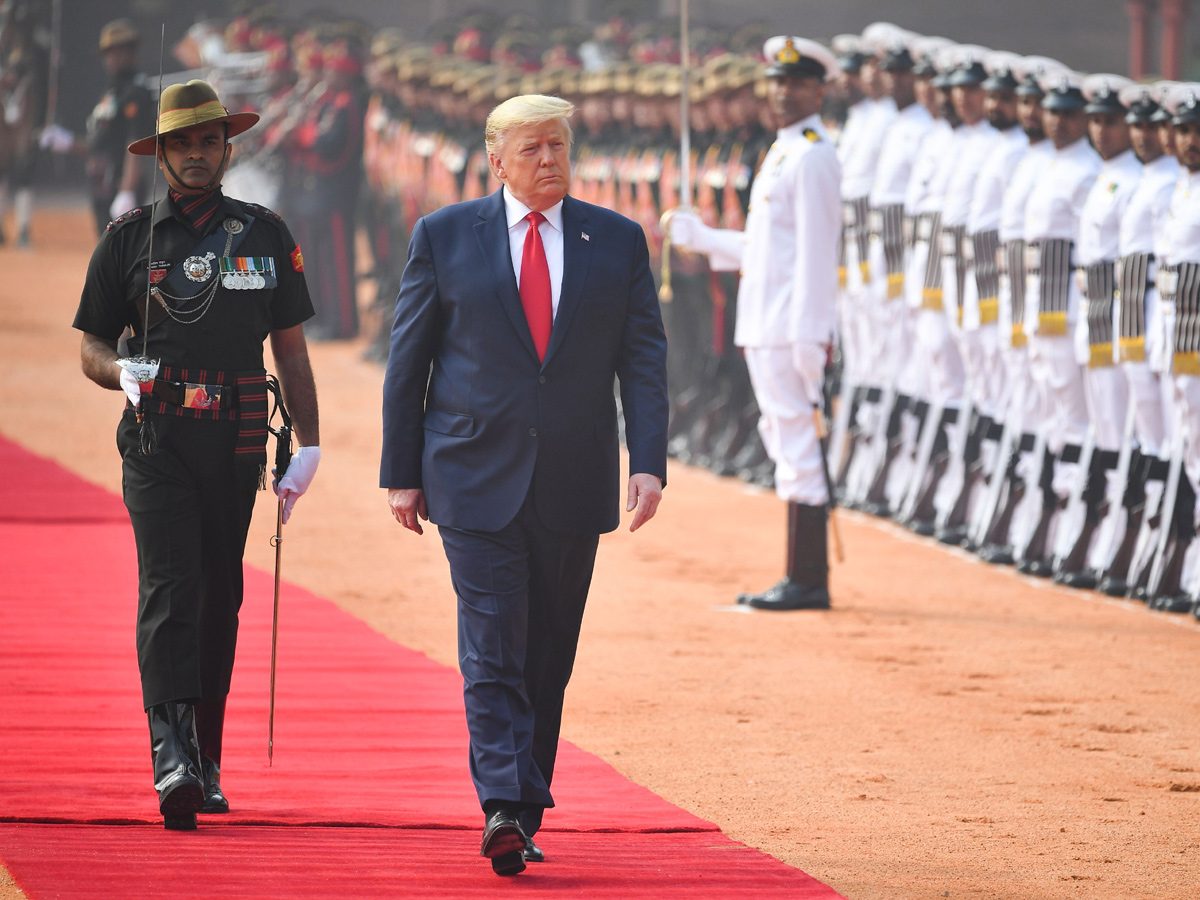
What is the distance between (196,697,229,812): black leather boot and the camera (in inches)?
188

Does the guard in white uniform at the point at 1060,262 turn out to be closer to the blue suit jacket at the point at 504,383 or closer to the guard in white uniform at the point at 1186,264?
the guard in white uniform at the point at 1186,264

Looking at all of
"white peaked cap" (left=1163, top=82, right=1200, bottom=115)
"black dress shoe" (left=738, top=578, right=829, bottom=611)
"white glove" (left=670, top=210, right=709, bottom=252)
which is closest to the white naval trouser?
"black dress shoe" (left=738, top=578, right=829, bottom=611)

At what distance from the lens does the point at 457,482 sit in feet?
14.5

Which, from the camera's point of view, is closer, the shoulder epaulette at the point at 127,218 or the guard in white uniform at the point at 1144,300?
A: the shoulder epaulette at the point at 127,218

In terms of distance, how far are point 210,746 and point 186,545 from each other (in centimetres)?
53

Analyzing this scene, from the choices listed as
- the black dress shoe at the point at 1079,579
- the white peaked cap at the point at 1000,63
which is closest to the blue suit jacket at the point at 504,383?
the black dress shoe at the point at 1079,579

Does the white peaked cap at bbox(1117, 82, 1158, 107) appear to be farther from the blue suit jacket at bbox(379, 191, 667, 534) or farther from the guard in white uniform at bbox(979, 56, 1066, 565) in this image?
the blue suit jacket at bbox(379, 191, 667, 534)

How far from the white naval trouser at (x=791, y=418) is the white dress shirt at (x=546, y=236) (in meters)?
3.46

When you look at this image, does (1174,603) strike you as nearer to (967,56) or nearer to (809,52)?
(809,52)

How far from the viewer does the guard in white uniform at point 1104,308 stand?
8.37 m

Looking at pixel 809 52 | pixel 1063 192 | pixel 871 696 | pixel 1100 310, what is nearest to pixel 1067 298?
pixel 1100 310

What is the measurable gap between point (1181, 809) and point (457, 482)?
225 centimetres

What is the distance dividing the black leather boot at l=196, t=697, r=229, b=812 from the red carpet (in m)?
0.08

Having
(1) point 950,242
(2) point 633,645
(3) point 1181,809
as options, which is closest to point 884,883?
(3) point 1181,809
